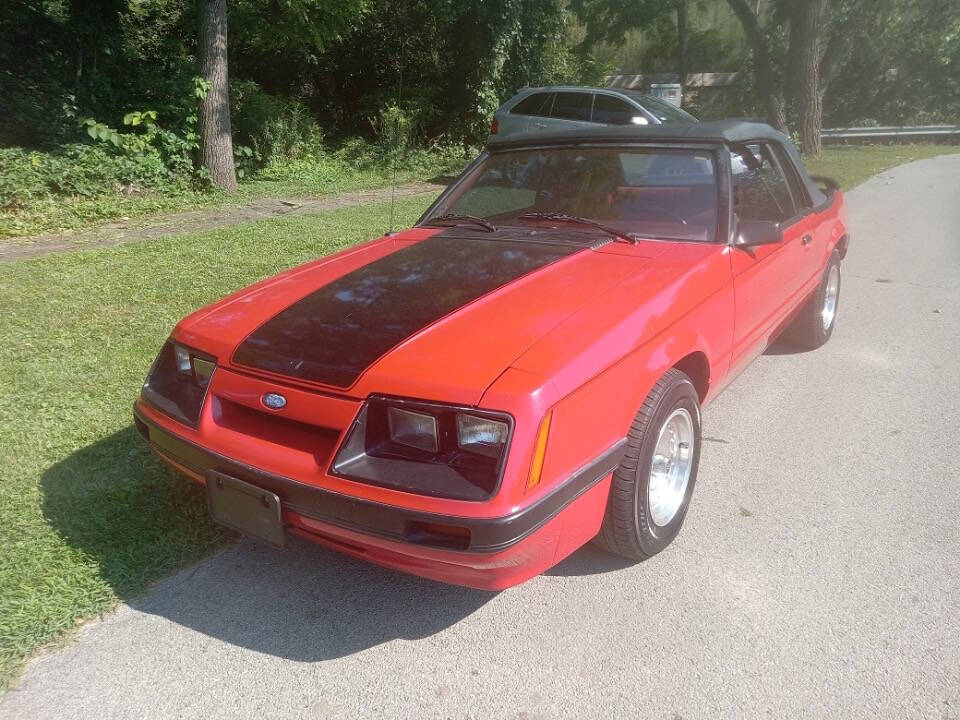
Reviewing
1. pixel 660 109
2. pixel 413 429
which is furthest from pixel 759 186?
pixel 660 109

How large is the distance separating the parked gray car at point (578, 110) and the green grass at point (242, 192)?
2144 millimetres

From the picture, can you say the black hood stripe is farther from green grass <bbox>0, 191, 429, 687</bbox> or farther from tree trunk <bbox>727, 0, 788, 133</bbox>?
tree trunk <bbox>727, 0, 788, 133</bbox>

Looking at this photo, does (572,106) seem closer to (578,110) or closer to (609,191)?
(578,110)

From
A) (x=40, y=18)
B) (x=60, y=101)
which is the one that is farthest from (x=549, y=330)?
(x=40, y=18)

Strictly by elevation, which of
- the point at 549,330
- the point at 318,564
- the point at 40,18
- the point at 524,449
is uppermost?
the point at 40,18

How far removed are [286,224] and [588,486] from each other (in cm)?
738

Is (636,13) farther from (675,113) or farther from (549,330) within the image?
(549,330)

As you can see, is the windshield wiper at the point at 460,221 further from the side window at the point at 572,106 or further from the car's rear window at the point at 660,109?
the side window at the point at 572,106

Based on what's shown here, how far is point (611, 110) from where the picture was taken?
1262 cm

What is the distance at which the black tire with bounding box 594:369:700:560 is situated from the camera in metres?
2.68

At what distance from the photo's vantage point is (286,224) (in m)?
9.16

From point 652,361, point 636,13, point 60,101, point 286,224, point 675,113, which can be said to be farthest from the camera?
point 636,13

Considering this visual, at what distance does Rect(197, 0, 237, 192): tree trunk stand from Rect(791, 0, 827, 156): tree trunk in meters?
12.1

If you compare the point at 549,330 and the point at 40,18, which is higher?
the point at 40,18
